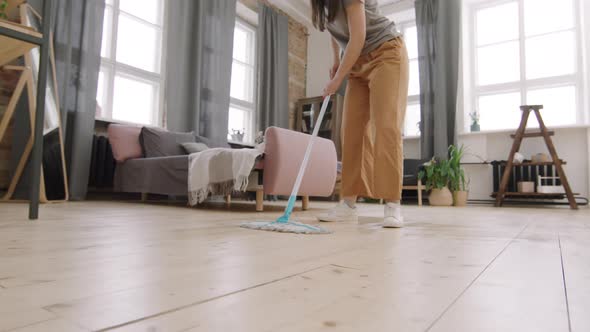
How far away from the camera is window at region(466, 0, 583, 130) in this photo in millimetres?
4594

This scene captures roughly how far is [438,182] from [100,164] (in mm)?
3592

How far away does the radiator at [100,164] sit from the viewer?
336cm

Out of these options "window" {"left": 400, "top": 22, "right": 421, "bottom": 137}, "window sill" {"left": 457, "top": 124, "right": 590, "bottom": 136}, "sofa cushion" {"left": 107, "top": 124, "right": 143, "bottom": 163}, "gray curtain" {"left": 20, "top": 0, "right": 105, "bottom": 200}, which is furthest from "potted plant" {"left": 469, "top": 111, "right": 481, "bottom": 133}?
"gray curtain" {"left": 20, "top": 0, "right": 105, "bottom": 200}

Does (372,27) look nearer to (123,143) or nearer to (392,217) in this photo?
(392,217)

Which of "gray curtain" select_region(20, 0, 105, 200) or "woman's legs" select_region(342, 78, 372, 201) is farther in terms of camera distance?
"gray curtain" select_region(20, 0, 105, 200)

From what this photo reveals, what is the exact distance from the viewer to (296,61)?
5945 millimetres

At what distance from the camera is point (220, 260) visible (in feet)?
2.24

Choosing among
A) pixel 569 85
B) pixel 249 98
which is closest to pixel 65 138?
pixel 249 98

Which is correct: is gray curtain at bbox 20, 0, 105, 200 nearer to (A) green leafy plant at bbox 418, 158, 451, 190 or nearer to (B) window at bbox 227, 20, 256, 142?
(B) window at bbox 227, 20, 256, 142

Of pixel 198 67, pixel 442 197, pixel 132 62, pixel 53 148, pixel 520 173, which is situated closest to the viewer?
pixel 53 148

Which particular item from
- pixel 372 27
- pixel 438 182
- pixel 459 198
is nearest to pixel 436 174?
pixel 438 182

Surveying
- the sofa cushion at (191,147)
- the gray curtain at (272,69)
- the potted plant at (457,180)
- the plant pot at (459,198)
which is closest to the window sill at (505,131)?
the potted plant at (457,180)

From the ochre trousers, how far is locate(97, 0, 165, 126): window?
278 centimetres

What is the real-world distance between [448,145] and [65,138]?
4228mm
